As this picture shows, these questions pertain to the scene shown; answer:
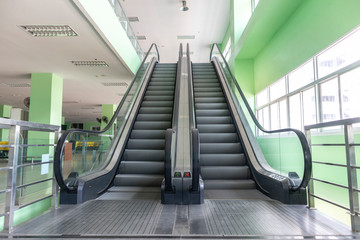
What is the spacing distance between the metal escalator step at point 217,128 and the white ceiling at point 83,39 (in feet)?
12.5

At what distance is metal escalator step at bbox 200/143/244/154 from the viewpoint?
4.72m

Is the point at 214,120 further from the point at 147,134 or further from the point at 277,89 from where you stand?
the point at 277,89

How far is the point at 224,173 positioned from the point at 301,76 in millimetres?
3403

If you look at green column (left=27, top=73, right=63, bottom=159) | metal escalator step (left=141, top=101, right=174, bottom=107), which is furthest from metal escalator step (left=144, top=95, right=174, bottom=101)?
green column (left=27, top=73, right=63, bottom=159)

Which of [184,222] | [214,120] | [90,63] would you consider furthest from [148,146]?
[90,63]

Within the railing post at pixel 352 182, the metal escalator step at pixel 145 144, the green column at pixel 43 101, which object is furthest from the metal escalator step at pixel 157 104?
the green column at pixel 43 101

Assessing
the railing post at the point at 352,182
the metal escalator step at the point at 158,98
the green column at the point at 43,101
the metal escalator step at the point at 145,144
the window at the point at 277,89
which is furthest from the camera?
the green column at the point at 43,101

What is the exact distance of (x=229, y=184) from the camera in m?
3.96

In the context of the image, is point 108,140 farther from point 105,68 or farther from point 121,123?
point 105,68

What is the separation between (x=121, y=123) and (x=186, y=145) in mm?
1722

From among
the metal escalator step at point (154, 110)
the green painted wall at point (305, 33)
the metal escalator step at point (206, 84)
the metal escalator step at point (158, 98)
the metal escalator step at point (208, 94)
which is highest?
the green painted wall at point (305, 33)

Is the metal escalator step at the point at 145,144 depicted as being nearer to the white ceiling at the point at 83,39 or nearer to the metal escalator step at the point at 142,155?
the metal escalator step at the point at 142,155

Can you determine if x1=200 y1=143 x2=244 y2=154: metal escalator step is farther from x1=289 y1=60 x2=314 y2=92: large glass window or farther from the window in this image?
the window

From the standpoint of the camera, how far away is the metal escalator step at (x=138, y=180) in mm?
3988
